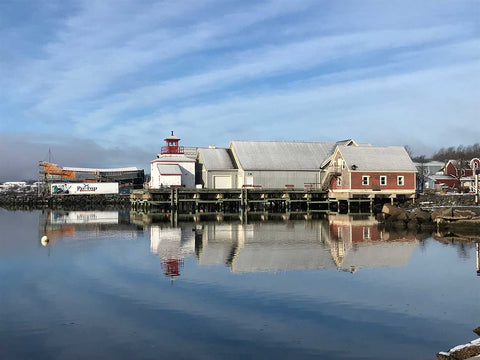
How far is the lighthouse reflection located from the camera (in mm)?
20891

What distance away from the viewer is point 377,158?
181ft

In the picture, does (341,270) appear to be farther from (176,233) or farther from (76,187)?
(76,187)

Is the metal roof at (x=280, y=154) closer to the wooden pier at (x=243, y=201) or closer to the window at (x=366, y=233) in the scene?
the wooden pier at (x=243, y=201)

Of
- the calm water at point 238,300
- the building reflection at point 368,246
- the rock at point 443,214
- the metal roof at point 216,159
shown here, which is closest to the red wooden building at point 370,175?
the metal roof at point 216,159

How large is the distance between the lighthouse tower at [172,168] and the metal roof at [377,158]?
1640 centimetres

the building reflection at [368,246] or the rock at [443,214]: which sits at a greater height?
the rock at [443,214]

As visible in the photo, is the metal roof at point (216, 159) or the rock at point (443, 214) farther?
the metal roof at point (216, 159)

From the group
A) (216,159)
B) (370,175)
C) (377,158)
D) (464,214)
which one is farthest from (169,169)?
(464,214)

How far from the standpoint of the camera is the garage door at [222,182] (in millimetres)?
58188

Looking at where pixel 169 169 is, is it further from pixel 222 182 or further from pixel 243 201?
pixel 243 201

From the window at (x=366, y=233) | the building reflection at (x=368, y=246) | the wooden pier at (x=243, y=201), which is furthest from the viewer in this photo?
Result: the wooden pier at (x=243, y=201)

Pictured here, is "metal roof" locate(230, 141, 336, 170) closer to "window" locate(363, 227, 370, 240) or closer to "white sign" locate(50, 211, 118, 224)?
"white sign" locate(50, 211, 118, 224)

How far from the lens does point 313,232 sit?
32750 millimetres

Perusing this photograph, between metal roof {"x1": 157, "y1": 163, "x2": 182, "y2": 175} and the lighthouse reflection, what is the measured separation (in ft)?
61.1
